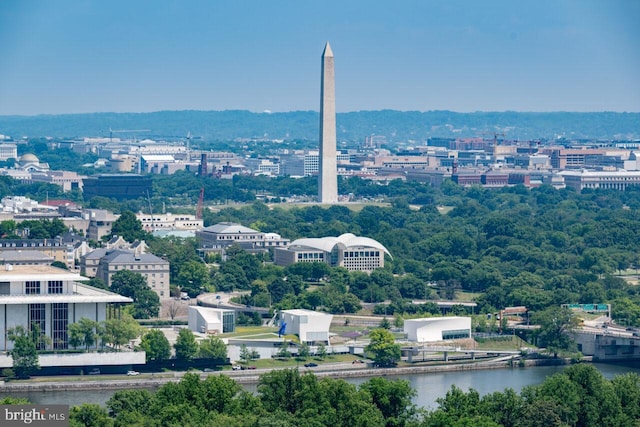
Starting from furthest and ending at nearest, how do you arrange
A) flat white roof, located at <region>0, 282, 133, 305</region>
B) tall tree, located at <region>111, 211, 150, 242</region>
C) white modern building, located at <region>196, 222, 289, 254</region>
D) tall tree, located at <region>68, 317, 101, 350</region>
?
white modern building, located at <region>196, 222, 289, 254</region> → tall tree, located at <region>111, 211, 150, 242</region> → tall tree, located at <region>68, 317, 101, 350</region> → flat white roof, located at <region>0, 282, 133, 305</region>

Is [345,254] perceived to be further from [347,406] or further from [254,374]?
[347,406]

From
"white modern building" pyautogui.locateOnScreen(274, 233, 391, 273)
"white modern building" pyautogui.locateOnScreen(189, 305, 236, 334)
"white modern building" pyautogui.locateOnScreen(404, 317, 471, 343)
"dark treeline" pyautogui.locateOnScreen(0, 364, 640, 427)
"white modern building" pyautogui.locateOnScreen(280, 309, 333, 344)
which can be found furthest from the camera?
"white modern building" pyautogui.locateOnScreen(274, 233, 391, 273)

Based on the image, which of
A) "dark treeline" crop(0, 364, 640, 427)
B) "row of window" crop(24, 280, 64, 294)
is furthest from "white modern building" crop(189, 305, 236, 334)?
"dark treeline" crop(0, 364, 640, 427)

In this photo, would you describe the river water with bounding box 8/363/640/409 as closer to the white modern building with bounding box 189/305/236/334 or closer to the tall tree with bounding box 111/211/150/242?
the white modern building with bounding box 189/305/236/334

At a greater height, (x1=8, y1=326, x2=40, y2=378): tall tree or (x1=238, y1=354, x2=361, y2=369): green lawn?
(x1=8, y1=326, x2=40, y2=378): tall tree

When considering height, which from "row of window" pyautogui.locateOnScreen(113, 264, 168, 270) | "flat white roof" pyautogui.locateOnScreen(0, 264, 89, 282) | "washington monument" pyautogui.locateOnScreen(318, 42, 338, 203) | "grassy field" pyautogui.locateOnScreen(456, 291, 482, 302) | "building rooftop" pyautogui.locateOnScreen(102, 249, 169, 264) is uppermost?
"washington monument" pyautogui.locateOnScreen(318, 42, 338, 203)

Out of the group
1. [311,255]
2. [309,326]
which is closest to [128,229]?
[311,255]

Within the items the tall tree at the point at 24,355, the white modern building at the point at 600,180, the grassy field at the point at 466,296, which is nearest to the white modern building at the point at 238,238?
the grassy field at the point at 466,296

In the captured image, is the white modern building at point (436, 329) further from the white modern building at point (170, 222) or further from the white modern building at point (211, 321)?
the white modern building at point (170, 222)
